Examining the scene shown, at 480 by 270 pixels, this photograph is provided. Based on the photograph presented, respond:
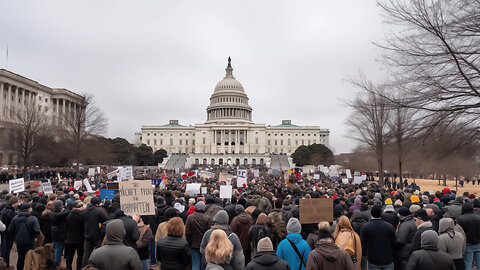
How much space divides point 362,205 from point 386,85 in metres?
3.36

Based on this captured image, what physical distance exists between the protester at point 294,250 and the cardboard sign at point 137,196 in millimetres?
3230

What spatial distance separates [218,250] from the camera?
15.5 ft

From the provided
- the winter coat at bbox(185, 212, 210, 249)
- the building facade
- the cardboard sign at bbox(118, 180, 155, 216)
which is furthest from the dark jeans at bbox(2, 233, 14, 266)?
the building facade

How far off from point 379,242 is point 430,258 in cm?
137

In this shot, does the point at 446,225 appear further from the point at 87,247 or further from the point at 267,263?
the point at 87,247

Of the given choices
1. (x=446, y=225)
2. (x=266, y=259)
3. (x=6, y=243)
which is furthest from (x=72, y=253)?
(x=446, y=225)

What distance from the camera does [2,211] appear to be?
353 inches

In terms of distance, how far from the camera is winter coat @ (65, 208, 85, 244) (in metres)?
7.99

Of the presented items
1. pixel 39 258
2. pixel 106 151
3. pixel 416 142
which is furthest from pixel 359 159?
pixel 39 258

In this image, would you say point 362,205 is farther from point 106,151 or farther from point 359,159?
point 106,151

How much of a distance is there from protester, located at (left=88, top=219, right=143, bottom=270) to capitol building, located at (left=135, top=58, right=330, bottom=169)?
103 m

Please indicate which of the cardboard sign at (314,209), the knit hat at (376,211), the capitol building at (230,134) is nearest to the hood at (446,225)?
the knit hat at (376,211)

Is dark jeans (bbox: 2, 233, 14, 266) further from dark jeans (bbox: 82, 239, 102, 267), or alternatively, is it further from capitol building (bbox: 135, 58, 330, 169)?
capitol building (bbox: 135, 58, 330, 169)

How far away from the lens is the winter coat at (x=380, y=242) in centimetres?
623
